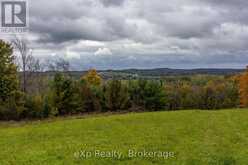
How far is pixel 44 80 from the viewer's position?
228 feet

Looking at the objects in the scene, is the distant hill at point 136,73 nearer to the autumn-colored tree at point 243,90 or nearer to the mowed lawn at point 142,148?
the autumn-colored tree at point 243,90

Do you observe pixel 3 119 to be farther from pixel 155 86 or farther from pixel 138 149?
pixel 138 149

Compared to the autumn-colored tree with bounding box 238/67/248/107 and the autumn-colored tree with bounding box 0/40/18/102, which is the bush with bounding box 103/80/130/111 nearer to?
the autumn-colored tree with bounding box 0/40/18/102

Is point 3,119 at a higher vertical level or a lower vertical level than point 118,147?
lower

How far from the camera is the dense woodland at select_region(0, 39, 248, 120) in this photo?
146 ft

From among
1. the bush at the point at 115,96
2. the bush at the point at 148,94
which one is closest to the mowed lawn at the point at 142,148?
the bush at the point at 115,96

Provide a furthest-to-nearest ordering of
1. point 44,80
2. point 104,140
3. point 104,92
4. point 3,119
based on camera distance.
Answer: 1. point 44,80
2. point 104,92
3. point 3,119
4. point 104,140

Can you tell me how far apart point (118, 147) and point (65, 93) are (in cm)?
3699

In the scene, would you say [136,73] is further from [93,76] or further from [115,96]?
[115,96]

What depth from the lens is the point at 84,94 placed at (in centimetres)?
5491

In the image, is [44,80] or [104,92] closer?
[104,92]

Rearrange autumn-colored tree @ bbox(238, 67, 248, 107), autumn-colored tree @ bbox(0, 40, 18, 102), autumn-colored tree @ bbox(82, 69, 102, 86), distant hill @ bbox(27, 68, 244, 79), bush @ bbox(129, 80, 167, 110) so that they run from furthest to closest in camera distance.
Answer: autumn-colored tree @ bbox(82, 69, 102, 86) < distant hill @ bbox(27, 68, 244, 79) < autumn-colored tree @ bbox(238, 67, 248, 107) < bush @ bbox(129, 80, 167, 110) < autumn-colored tree @ bbox(0, 40, 18, 102)

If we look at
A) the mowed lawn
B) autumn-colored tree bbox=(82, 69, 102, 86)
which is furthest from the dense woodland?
the mowed lawn

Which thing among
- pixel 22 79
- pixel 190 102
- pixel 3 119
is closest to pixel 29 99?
pixel 3 119
